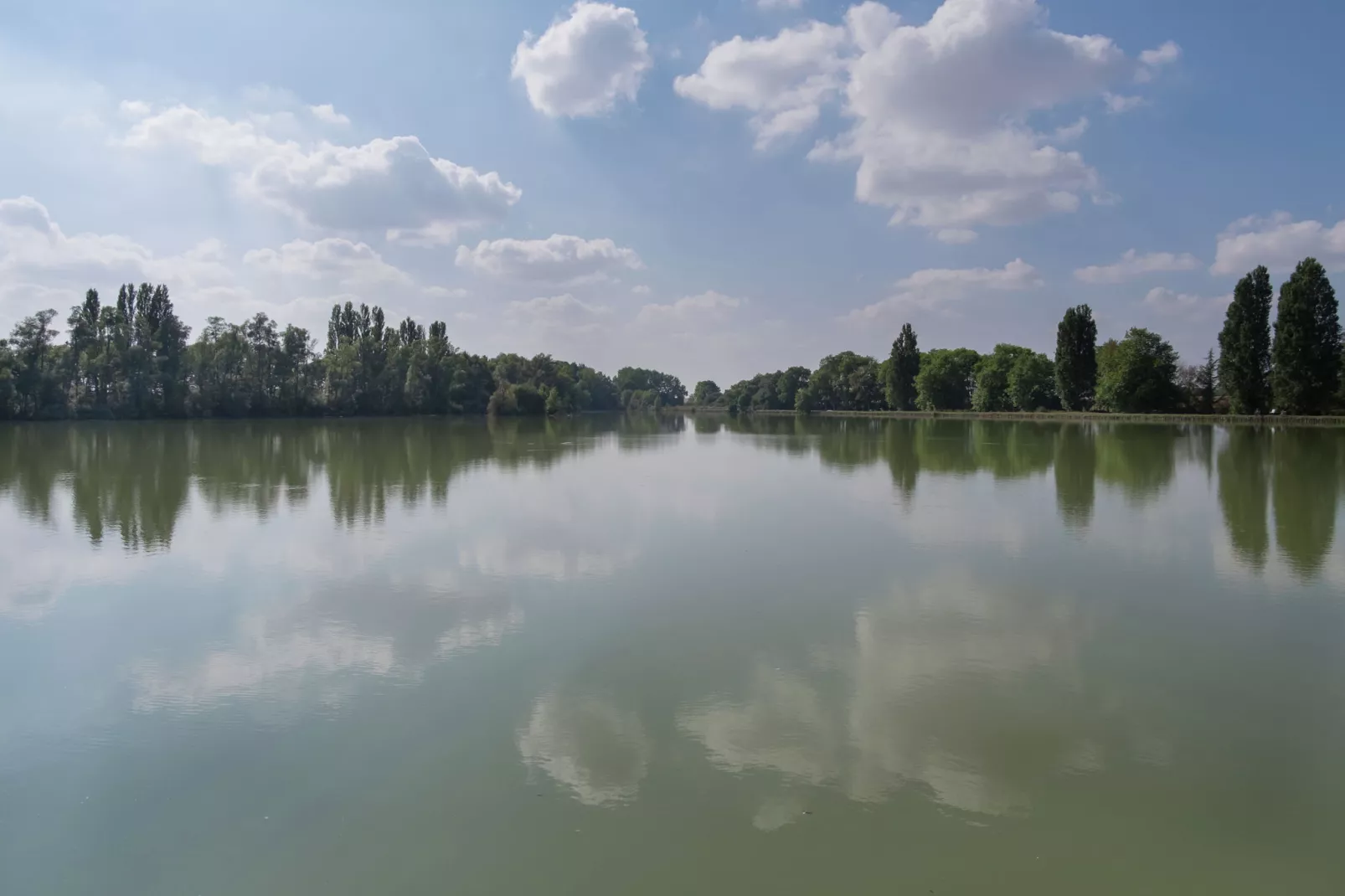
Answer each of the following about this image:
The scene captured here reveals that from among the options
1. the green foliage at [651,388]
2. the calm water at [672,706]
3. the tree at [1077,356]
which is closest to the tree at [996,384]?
the tree at [1077,356]

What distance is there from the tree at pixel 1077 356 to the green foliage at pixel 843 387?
32403mm

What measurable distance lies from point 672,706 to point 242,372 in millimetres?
66822

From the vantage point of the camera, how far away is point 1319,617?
7863 millimetres

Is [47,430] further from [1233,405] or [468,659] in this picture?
[1233,405]

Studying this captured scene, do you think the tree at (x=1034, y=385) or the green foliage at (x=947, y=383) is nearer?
the tree at (x=1034, y=385)

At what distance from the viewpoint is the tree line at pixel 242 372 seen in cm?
5122

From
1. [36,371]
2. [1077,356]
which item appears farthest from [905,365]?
[36,371]

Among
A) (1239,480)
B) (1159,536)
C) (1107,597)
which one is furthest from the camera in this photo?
(1239,480)

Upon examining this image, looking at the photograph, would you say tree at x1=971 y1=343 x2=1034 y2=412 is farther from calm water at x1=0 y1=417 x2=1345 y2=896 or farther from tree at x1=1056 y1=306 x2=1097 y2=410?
calm water at x1=0 y1=417 x2=1345 y2=896

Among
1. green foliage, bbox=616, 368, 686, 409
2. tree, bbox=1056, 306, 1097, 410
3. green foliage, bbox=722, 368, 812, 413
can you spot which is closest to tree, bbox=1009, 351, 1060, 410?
tree, bbox=1056, 306, 1097, 410

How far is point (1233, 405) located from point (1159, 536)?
48.8 meters

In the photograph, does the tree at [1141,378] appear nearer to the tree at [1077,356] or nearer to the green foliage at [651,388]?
the tree at [1077,356]

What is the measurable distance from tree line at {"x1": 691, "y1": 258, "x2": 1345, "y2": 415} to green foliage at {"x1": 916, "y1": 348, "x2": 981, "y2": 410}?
0.30ft

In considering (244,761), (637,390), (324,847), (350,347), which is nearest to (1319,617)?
(324,847)
